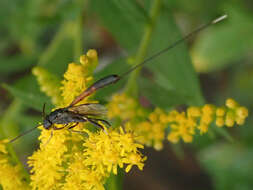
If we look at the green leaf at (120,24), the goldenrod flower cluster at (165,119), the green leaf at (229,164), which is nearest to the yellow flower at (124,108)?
the goldenrod flower cluster at (165,119)

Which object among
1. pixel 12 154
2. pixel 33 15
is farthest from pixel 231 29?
pixel 12 154

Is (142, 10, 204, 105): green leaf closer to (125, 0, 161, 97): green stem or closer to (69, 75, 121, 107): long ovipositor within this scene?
(125, 0, 161, 97): green stem

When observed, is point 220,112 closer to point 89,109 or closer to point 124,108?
A: point 124,108

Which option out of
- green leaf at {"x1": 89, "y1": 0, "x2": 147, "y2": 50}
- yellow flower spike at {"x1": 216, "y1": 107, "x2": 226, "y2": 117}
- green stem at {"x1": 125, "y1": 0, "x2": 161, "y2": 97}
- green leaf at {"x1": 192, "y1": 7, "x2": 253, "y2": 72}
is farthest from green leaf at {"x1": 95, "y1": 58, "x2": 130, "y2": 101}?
green leaf at {"x1": 192, "y1": 7, "x2": 253, "y2": 72}

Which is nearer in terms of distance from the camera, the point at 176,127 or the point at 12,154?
the point at 12,154

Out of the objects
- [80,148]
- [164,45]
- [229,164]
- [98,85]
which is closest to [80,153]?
[80,148]

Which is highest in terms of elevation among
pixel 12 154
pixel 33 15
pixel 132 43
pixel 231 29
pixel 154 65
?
pixel 33 15

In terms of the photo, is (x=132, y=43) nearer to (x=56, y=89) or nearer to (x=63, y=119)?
(x=56, y=89)

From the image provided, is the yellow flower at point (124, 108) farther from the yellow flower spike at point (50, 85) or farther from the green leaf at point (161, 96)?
the yellow flower spike at point (50, 85)
